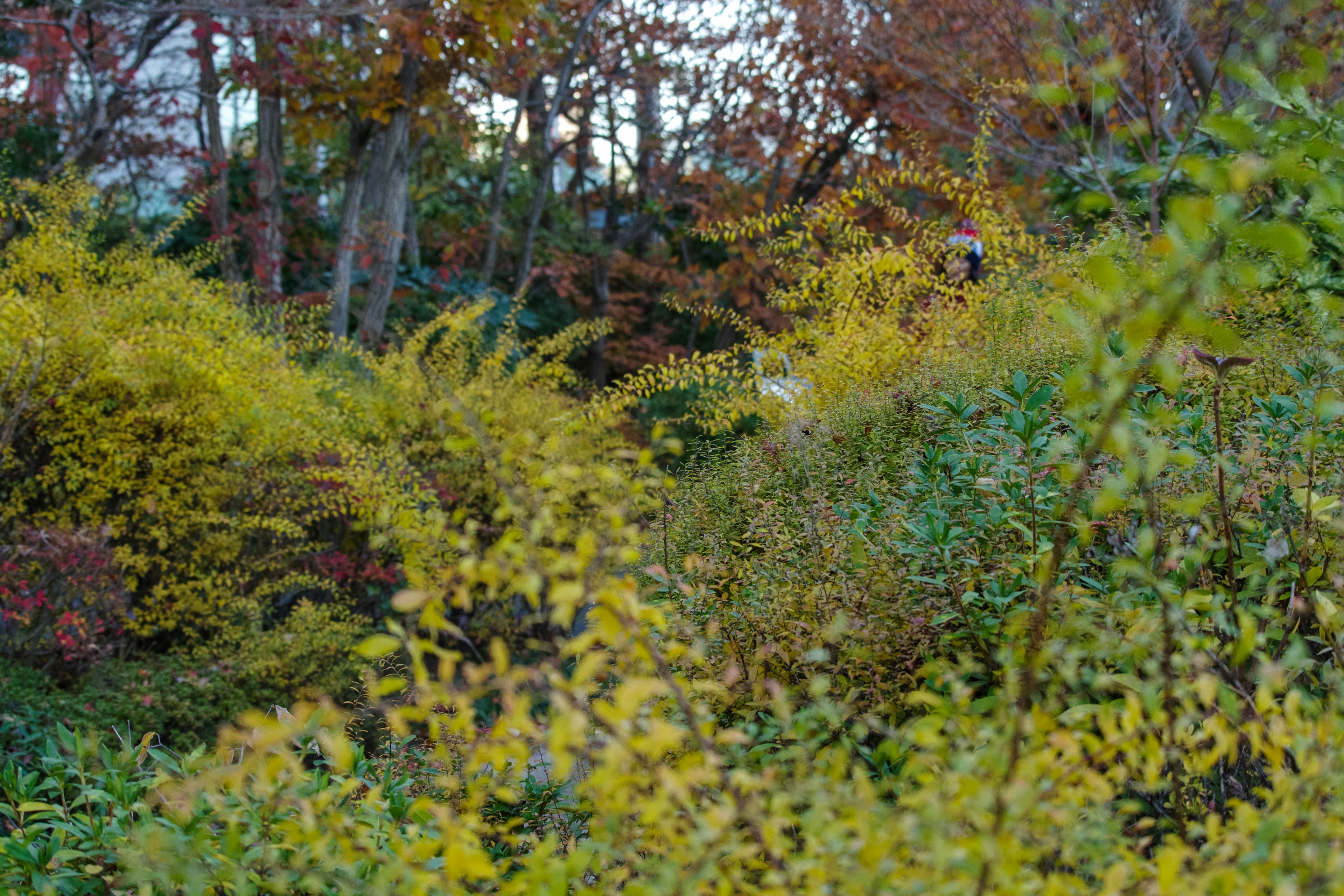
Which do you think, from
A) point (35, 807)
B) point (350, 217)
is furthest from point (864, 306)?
point (350, 217)

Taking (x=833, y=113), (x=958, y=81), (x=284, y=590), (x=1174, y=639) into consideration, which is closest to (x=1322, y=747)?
(x=1174, y=639)

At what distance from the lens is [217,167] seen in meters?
7.36

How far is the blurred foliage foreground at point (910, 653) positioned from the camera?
1.06 m

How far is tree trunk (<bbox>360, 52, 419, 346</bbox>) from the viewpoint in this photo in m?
7.89

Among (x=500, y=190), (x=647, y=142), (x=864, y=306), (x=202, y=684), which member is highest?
(x=647, y=142)

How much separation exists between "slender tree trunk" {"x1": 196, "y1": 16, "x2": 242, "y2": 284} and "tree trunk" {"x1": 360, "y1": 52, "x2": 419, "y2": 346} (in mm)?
1084

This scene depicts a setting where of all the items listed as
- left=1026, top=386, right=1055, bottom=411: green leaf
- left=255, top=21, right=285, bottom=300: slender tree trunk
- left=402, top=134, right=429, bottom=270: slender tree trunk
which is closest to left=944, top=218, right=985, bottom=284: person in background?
left=1026, top=386, right=1055, bottom=411: green leaf

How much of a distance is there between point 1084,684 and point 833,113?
9353mm

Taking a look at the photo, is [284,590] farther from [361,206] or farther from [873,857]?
[873,857]

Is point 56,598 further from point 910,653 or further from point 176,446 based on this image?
point 910,653

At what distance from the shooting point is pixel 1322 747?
112cm

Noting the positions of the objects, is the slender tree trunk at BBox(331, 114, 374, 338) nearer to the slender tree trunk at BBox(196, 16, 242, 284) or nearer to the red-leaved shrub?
the slender tree trunk at BBox(196, 16, 242, 284)

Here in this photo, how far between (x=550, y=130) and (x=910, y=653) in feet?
26.7

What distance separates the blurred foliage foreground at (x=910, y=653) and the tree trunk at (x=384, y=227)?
3.81m
